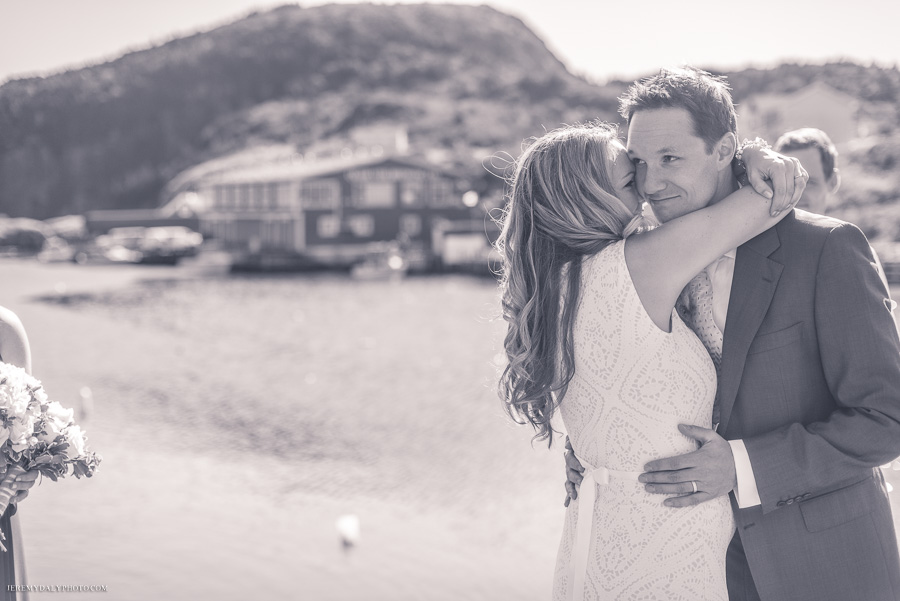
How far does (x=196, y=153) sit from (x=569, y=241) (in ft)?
340

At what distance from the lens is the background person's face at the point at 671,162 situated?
193cm

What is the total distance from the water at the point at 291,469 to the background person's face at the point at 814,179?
1537mm

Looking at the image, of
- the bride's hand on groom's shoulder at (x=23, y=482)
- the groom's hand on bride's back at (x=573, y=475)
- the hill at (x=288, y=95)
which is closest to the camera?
the groom's hand on bride's back at (x=573, y=475)

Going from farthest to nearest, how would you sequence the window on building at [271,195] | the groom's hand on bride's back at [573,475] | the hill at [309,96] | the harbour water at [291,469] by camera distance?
1. the hill at [309,96]
2. the window on building at [271,195]
3. the harbour water at [291,469]
4. the groom's hand on bride's back at [573,475]

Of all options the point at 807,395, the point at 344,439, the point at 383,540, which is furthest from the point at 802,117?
the point at 807,395

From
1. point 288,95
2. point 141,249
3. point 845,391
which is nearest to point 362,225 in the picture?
point 141,249

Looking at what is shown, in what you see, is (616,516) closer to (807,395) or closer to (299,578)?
(807,395)

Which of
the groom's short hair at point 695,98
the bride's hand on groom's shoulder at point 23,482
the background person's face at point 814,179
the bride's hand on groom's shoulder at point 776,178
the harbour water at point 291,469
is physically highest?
the groom's short hair at point 695,98

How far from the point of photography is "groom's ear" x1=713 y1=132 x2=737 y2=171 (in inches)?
77.6

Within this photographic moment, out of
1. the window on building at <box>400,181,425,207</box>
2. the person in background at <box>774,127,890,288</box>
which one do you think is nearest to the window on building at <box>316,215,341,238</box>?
the window on building at <box>400,181,425,207</box>

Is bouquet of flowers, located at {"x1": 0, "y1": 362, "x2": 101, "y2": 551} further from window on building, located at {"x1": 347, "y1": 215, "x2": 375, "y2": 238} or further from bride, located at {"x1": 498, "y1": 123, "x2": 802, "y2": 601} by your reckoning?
window on building, located at {"x1": 347, "y1": 215, "x2": 375, "y2": 238}

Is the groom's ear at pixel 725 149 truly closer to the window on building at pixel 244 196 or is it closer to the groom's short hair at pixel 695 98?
the groom's short hair at pixel 695 98

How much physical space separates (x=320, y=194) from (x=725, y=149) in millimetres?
45632

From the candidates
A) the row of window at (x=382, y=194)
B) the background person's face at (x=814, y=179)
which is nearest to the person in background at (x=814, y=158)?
the background person's face at (x=814, y=179)
